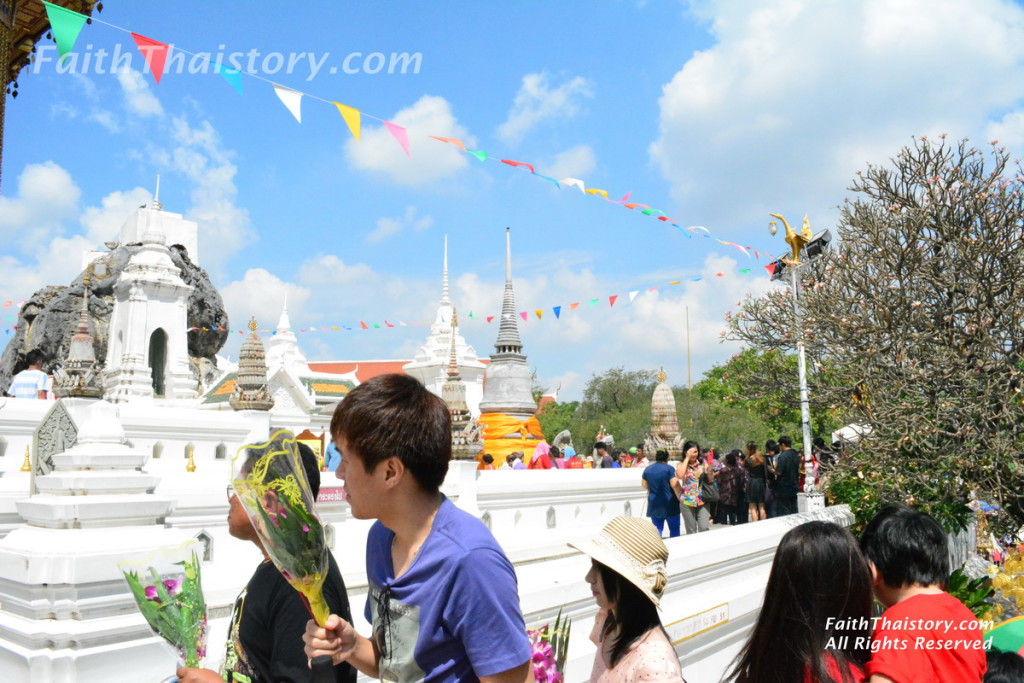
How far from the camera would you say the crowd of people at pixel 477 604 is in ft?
6.03

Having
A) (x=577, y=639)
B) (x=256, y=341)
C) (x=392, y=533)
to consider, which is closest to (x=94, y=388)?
(x=256, y=341)

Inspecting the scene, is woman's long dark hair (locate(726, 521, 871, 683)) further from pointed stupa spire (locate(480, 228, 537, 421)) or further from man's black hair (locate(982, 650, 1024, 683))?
pointed stupa spire (locate(480, 228, 537, 421))

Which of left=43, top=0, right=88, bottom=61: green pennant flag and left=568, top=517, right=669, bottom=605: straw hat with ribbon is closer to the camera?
left=568, top=517, right=669, bottom=605: straw hat with ribbon

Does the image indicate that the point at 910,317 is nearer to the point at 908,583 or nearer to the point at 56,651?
the point at 908,583

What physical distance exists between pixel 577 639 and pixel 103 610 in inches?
96.3

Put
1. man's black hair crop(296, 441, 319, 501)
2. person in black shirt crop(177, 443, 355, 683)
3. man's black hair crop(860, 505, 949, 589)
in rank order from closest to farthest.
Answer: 1. person in black shirt crop(177, 443, 355, 683)
2. man's black hair crop(296, 441, 319, 501)
3. man's black hair crop(860, 505, 949, 589)

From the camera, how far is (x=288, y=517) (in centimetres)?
169

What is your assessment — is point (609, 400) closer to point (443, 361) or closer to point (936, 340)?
point (443, 361)

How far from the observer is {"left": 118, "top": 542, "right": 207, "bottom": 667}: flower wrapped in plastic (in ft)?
6.72

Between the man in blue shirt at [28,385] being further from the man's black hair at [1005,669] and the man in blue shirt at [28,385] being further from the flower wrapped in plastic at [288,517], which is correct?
the man's black hair at [1005,669]

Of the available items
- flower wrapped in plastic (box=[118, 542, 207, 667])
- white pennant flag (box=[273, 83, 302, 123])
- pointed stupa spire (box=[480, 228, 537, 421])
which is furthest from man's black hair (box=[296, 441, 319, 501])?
pointed stupa spire (box=[480, 228, 537, 421])

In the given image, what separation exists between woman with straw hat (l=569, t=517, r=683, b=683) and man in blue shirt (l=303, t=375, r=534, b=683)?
1.88 feet

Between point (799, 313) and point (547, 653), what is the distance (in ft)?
33.2

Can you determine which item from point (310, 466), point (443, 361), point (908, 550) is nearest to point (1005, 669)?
point (908, 550)
